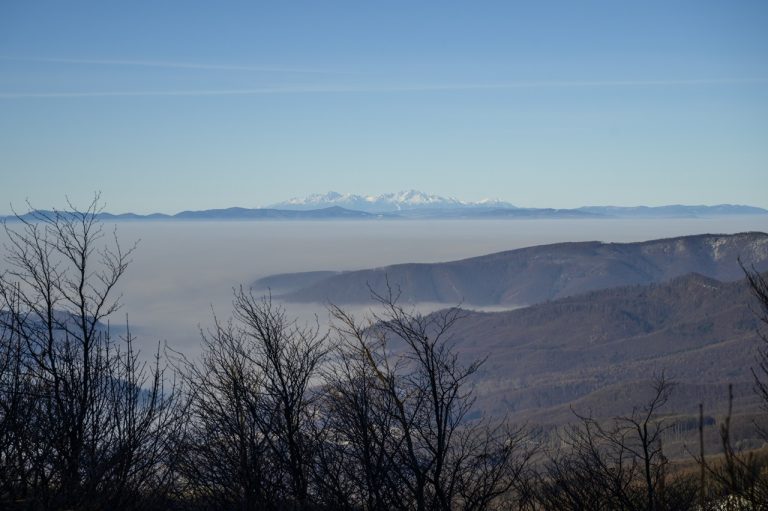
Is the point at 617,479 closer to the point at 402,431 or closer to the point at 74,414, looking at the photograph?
the point at 402,431

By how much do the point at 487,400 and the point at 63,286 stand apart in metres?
192

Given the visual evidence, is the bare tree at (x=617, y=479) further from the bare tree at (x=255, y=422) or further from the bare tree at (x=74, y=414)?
the bare tree at (x=74, y=414)

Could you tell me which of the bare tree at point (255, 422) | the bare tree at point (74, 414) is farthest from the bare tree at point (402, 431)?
the bare tree at point (74, 414)

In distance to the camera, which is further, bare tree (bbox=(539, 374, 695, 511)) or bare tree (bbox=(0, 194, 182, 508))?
bare tree (bbox=(539, 374, 695, 511))

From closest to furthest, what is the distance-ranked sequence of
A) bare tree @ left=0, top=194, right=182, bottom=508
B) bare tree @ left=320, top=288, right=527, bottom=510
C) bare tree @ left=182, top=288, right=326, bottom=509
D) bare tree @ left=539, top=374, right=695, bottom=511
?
bare tree @ left=0, top=194, right=182, bottom=508 < bare tree @ left=320, top=288, right=527, bottom=510 < bare tree @ left=539, top=374, right=695, bottom=511 < bare tree @ left=182, top=288, right=326, bottom=509

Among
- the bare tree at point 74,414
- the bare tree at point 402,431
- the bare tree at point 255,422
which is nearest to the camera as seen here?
the bare tree at point 74,414

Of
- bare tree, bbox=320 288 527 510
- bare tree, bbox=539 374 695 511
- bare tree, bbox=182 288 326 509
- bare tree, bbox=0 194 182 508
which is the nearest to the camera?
bare tree, bbox=0 194 182 508

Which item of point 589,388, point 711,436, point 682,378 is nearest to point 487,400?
point 589,388

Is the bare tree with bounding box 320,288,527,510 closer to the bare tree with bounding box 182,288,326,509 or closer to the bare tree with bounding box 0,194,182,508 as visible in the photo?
the bare tree with bounding box 182,288,326,509

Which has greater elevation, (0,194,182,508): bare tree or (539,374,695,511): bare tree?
(0,194,182,508): bare tree

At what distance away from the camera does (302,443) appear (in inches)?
475

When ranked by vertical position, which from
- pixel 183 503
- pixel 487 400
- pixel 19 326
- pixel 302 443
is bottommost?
pixel 487 400

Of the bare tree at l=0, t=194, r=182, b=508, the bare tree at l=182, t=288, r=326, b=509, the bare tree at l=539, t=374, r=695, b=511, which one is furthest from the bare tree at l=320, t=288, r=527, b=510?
the bare tree at l=0, t=194, r=182, b=508

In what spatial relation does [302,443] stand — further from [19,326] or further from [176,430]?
[19,326]
